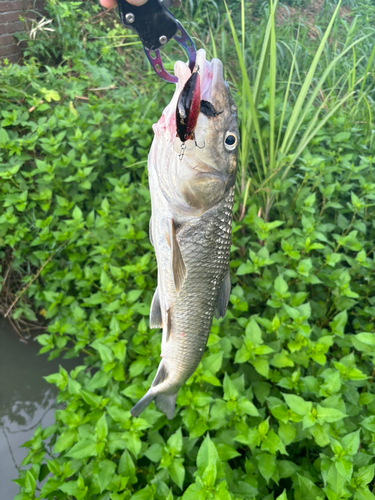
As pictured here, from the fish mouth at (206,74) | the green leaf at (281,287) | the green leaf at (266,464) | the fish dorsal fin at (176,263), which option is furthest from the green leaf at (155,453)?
the fish mouth at (206,74)

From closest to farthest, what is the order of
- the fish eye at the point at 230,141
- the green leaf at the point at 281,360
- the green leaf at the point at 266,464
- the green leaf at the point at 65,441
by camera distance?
the fish eye at the point at 230,141 → the green leaf at the point at 266,464 → the green leaf at the point at 65,441 → the green leaf at the point at 281,360

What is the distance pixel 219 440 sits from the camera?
1.33 metres

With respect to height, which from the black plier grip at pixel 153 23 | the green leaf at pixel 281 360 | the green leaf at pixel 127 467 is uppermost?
the black plier grip at pixel 153 23

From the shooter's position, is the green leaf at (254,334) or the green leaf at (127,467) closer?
the green leaf at (127,467)

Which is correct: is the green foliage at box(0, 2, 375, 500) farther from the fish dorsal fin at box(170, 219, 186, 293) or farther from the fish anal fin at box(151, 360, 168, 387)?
the fish dorsal fin at box(170, 219, 186, 293)

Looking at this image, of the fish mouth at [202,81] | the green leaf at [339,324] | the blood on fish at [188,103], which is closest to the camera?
the blood on fish at [188,103]

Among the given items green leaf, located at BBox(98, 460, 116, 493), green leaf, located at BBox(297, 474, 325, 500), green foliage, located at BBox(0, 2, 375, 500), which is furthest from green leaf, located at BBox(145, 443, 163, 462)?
green leaf, located at BBox(297, 474, 325, 500)

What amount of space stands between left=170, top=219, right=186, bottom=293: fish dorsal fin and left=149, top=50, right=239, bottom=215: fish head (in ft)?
0.24

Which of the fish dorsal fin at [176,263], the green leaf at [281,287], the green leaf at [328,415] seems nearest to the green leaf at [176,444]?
the green leaf at [328,415]

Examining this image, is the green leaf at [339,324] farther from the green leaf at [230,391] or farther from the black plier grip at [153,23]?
the black plier grip at [153,23]

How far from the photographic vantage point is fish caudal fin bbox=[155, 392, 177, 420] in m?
1.19

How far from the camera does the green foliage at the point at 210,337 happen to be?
48.9 inches

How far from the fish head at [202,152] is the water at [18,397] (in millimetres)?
2001

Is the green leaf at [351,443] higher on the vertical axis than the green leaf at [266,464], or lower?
higher
